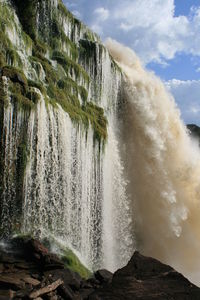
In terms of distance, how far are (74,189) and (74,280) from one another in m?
6.21

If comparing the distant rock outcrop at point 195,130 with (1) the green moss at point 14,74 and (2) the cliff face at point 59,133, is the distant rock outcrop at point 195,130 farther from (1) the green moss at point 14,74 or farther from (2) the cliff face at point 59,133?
(1) the green moss at point 14,74

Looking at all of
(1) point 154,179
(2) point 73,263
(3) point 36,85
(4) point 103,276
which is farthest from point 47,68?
(1) point 154,179

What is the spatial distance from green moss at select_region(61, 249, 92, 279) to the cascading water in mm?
9499

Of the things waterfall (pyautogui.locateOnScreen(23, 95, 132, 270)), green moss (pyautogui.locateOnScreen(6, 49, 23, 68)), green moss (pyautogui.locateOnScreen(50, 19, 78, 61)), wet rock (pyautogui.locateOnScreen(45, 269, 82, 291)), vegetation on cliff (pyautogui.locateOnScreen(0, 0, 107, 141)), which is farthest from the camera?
green moss (pyautogui.locateOnScreen(50, 19, 78, 61))

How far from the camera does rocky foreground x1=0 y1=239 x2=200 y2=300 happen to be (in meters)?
7.72

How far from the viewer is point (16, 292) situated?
9109 mm

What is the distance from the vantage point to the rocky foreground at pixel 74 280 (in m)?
7.72

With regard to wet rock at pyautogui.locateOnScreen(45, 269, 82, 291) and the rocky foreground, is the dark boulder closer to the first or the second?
the rocky foreground

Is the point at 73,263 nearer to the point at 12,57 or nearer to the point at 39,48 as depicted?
the point at 12,57

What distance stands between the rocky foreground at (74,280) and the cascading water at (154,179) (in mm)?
11055

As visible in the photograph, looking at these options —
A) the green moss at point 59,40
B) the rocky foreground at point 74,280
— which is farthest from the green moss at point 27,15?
the rocky foreground at point 74,280

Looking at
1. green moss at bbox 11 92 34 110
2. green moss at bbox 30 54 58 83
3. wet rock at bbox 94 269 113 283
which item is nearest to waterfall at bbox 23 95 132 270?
green moss at bbox 11 92 34 110

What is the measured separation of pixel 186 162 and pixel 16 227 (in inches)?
619

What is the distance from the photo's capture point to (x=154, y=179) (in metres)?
23.8
